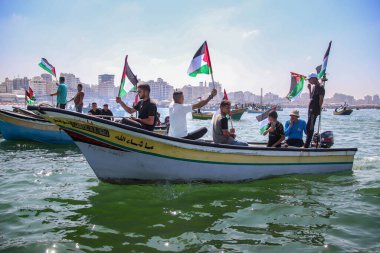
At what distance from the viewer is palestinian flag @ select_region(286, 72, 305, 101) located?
977cm

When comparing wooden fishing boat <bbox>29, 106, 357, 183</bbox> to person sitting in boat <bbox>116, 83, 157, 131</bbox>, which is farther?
person sitting in boat <bbox>116, 83, 157, 131</bbox>

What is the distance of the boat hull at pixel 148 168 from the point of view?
6.97 meters

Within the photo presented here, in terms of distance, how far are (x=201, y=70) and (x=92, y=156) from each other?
12.0 ft

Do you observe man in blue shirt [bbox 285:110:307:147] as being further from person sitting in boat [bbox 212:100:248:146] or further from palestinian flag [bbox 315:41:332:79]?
person sitting in boat [bbox 212:100:248:146]

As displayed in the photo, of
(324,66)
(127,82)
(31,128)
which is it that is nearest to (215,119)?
(324,66)

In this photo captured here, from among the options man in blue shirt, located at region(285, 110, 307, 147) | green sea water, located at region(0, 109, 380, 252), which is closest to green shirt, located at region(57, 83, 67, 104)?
green sea water, located at region(0, 109, 380, 252)

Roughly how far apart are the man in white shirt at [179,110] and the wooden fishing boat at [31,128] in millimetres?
8645

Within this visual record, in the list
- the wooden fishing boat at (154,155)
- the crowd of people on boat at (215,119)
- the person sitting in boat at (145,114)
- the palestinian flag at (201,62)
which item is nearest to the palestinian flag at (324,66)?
the crowd of people on boat at (215,119)

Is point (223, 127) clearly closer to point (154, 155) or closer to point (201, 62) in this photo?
point (154, 155)

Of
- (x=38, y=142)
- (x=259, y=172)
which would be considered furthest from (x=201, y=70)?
(x=38, y=142)

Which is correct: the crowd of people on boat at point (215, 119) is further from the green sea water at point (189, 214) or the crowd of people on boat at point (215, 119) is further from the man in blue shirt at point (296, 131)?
the green sea water at point (189, 214)

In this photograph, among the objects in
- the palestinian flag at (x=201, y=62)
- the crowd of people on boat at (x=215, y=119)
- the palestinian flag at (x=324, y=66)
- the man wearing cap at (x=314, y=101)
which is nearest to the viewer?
the crowd of people on boat at (x=215, y=119)

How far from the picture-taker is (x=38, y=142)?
1473 centimetres

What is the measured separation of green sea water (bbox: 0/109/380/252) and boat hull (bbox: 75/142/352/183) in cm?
24
